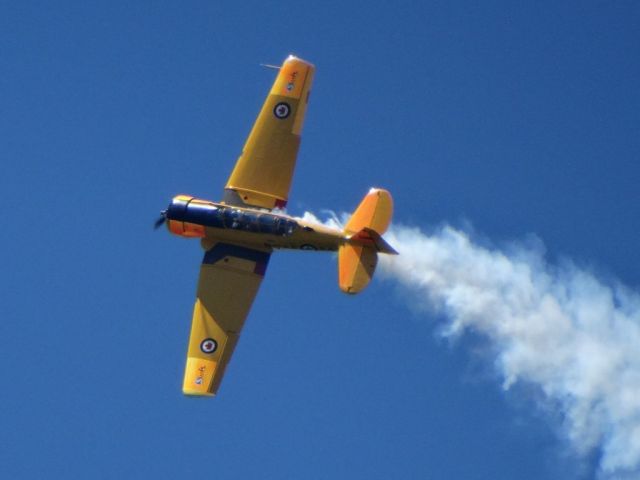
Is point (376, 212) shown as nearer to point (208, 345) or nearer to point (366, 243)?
point (366, 243)

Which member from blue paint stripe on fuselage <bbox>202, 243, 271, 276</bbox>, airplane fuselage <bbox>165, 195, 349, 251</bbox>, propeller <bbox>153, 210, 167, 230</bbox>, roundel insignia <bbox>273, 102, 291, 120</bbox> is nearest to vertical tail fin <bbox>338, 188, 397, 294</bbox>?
airplane fuselage <bbox>165, 195, 349, 251</bbox>

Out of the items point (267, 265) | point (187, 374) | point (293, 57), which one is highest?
point (293, 57)

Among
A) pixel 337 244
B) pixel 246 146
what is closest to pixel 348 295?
pixel 337 244

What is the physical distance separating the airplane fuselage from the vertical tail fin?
0.40 m

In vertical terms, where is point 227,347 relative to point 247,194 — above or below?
below

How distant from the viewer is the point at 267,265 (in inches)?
2237

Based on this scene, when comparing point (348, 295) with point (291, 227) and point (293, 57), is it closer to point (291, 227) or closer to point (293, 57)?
point (291, 227)

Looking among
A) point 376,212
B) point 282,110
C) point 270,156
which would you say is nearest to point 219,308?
point 270,156

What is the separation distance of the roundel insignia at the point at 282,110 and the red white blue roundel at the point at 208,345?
20.2 ft

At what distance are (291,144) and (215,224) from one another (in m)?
2.90

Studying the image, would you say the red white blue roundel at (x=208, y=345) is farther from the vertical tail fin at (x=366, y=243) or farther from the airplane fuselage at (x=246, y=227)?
the vertical tail fin at (x=366, y=243)

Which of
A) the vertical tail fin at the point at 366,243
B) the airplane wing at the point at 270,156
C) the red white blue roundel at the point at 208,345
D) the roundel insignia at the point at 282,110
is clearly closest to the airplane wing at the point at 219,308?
the red white blue roundel at the point at 208,345

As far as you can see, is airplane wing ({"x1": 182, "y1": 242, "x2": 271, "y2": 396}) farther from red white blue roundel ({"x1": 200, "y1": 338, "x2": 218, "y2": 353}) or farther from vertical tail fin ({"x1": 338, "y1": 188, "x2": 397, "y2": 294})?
vertical tail fin ({"x1": 338, "y1": 188, "x2": 397, "y2": 294})

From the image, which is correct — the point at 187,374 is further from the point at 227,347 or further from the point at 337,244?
the point at 337,244
